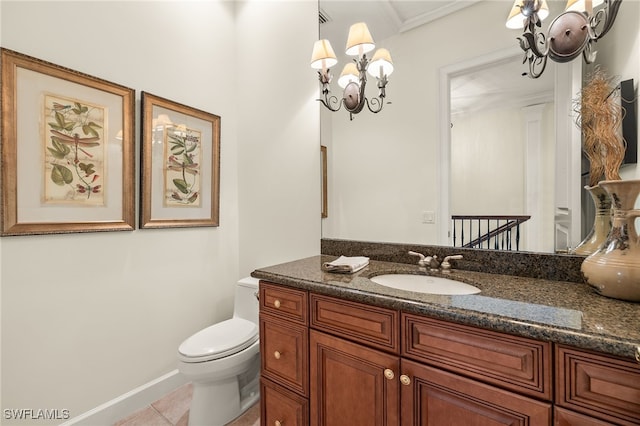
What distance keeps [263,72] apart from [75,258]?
1673 mm

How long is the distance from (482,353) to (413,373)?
223mm

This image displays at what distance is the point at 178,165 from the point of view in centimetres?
194

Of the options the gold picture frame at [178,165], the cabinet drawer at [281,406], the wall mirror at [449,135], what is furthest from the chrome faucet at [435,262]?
the gold picture frame at [178,165]

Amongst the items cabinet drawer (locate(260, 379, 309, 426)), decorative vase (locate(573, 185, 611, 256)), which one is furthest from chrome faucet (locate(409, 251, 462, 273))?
cabinet drawer (locate(260, 379, 309, 426))

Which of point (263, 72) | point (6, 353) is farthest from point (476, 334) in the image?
point (263, 72)

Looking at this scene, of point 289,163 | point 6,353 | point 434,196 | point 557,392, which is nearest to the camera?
point 557,392

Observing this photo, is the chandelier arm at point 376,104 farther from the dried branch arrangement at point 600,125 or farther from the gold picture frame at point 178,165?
the gold picture frame at point 178,165

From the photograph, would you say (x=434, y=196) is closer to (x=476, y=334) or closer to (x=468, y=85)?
(x=468, y=85)

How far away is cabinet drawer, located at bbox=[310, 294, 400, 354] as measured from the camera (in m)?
0.95

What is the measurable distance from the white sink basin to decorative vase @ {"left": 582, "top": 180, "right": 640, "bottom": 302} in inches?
14.7

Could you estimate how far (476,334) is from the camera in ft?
2.61

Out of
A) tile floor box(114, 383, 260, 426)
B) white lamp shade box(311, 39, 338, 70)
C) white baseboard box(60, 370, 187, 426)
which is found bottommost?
tile floor box(114, 383, 260, 426)

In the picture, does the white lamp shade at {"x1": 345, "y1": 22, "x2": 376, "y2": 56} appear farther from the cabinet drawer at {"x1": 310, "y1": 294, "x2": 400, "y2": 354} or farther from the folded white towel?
the cabinet drawer at {"x1": 310, "y1": 294, "x2": 400, "y2": 354}

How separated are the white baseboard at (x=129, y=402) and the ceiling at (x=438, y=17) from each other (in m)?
2.35
